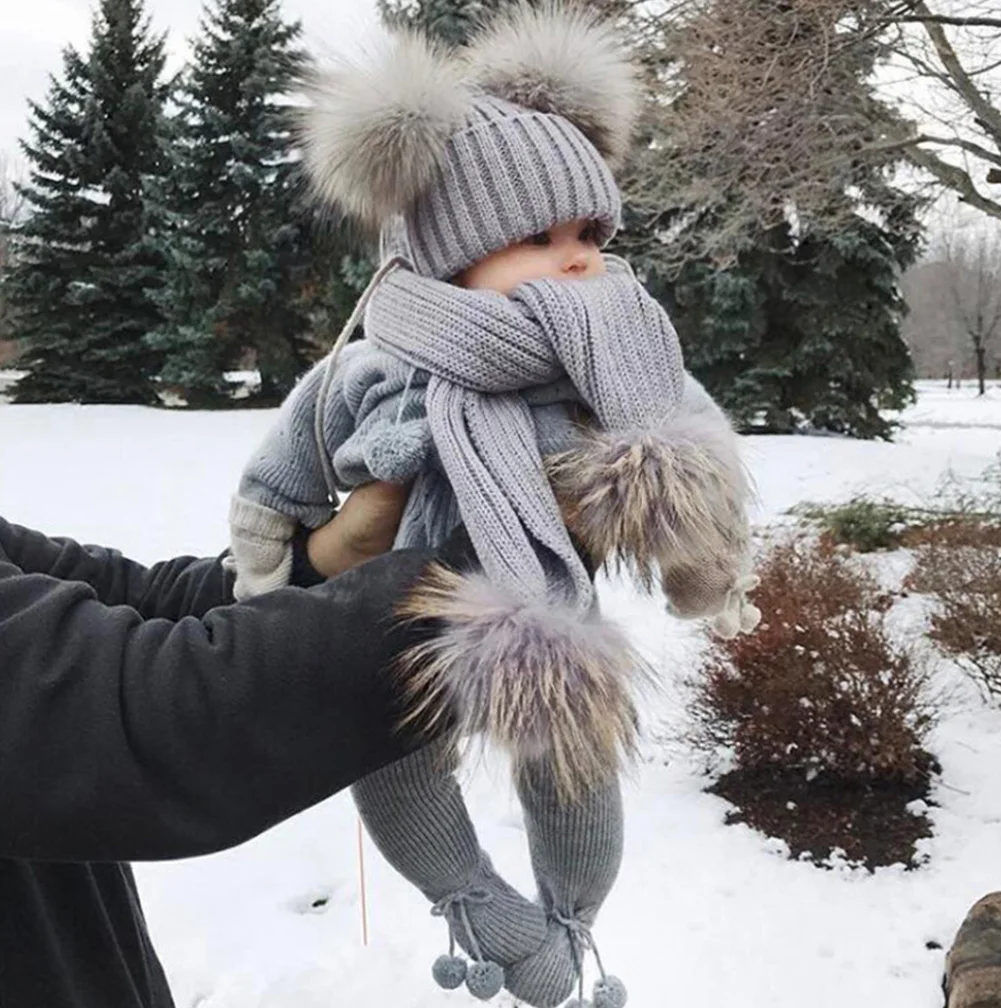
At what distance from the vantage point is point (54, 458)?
12.2m

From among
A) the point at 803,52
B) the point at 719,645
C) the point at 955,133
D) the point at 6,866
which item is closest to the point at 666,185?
the point at 803,52

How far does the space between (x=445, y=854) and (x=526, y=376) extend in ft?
2.23

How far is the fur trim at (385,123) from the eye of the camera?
51.1 inches

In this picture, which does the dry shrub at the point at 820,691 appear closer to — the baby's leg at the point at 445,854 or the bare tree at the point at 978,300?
the baby's leg at the point at 445,854

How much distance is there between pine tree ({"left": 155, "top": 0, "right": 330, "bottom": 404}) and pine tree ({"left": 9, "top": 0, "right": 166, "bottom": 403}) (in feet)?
3.56

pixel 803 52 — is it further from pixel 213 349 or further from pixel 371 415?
pixel 213 349

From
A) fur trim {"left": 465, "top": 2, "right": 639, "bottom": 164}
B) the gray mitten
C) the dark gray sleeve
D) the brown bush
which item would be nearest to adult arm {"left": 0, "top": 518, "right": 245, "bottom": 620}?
the dark gray sleeve

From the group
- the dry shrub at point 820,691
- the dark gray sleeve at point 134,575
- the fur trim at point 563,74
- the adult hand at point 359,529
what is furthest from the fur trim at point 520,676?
the dry shrub at point 820,691

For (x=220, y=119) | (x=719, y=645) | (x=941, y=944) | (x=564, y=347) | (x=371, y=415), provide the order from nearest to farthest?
(x=564, y=347)
(x=371, y=415)
(x=941, y=944)
(x=719, y=645)
(x=220, y=119)

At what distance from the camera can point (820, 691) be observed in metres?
4.18

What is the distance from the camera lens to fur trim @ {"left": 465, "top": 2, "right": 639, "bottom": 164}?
1.42 meters

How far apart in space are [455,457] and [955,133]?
904 cm

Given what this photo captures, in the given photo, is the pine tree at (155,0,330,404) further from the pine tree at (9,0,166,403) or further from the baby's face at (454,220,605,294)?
the baby's face at (454,220,605,294)

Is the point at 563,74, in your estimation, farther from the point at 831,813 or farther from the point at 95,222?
the point at 95,222
